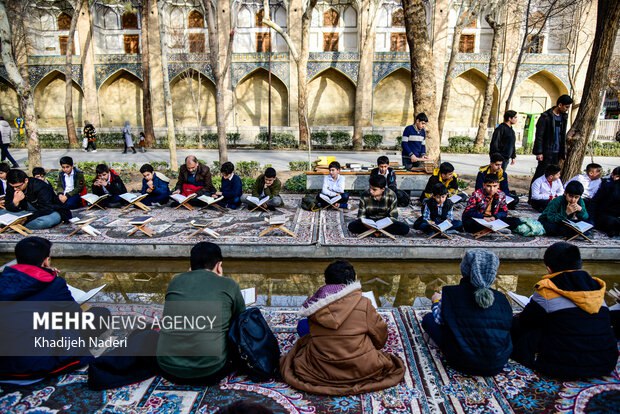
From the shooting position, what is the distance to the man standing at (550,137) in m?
8.23

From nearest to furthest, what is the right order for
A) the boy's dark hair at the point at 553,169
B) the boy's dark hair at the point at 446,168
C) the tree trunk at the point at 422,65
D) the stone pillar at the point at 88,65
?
the boy's dark hair at the point at 446,168 < the boy's dark hair at the point at 553,169 < the tree trunk at the point at 422,65 < the stone pillar at the point at 88,65

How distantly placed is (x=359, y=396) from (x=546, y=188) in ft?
21.4

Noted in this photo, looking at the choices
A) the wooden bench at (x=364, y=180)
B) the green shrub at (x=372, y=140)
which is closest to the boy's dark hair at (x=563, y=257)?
the wooden bench at (x=364, y=180)

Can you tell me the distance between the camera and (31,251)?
10.0 feet

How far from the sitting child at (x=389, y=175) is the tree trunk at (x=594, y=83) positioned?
3332mm

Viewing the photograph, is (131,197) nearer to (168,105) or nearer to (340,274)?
(168,105)

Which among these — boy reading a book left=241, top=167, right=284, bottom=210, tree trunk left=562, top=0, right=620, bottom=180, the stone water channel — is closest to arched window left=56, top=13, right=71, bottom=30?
boy reading a book left=241, top=167, right=284, bottom=210

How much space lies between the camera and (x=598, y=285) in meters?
3.04

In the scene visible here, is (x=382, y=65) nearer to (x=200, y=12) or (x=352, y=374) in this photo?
(x=200, y=12)

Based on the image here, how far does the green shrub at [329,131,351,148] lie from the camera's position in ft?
70.4

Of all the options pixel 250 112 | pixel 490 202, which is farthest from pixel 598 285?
pixel 250 112

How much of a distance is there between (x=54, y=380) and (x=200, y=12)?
24.2 meters

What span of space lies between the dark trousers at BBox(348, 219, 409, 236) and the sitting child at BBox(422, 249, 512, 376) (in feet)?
10.9

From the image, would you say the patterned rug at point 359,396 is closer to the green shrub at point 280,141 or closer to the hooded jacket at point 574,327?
the hooded jacket at point 574,327
